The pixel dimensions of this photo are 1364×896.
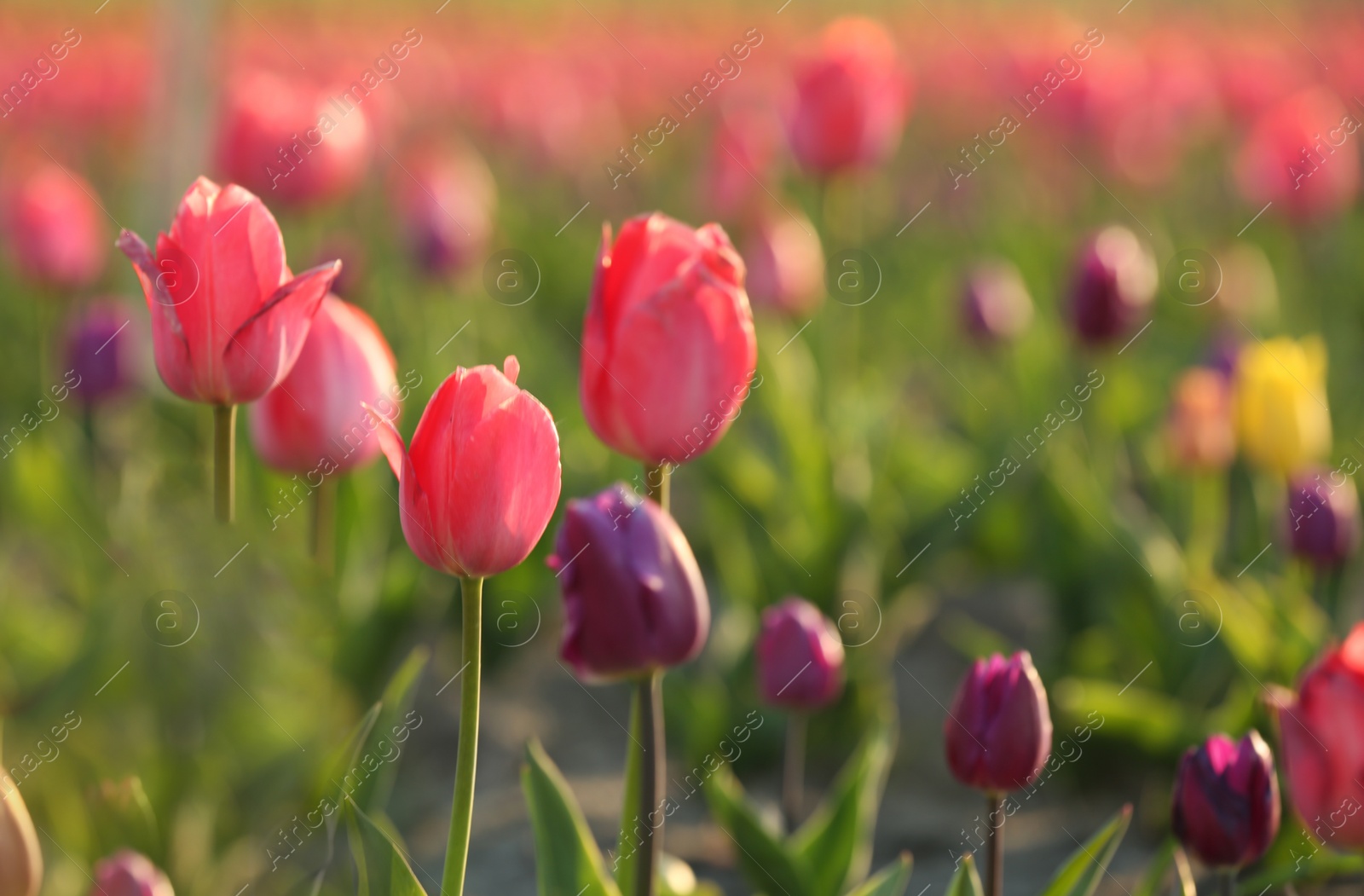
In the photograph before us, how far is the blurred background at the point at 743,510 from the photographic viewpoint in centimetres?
181

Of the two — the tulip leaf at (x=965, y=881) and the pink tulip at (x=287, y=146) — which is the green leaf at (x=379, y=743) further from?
the pink tulip at (x=287, y=146)

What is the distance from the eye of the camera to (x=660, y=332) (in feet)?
3.87

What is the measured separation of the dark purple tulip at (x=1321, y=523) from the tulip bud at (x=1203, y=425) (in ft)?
1.09

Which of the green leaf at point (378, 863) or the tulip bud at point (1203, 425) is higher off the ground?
the green leaf at point (378, 863)

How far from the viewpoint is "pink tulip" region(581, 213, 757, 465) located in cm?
118

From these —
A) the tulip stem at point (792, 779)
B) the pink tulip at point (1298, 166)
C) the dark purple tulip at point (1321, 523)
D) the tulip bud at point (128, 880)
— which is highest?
the tulip bud at point (128, 880)

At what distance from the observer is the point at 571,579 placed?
3.39 ft

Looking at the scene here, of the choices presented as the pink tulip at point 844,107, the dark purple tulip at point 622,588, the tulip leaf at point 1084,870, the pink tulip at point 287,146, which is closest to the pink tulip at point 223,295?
the dark purple tulip at point 622,588

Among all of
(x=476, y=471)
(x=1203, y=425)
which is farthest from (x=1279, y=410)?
(x=476, y=471)

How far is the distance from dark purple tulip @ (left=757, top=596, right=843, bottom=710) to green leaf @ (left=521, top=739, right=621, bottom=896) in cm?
43

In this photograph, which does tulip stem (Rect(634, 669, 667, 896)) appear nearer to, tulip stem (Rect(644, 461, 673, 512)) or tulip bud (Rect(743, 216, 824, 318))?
tulip stem (Rect(644, 461, 673, 512))

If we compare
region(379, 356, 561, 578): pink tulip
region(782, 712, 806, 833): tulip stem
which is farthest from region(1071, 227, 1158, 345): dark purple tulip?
region(379, 356, 561, 578): pink tulip

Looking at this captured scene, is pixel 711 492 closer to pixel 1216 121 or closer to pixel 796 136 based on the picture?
pixel 796 136

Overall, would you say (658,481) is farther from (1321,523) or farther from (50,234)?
(50,234)
